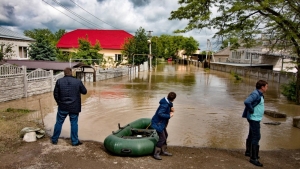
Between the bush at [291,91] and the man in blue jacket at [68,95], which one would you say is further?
the bush at [291,91]

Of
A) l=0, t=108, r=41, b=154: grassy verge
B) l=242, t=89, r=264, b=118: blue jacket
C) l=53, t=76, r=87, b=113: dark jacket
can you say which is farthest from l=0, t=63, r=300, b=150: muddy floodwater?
l=242, t=89, r=264, b=118: blue jacket

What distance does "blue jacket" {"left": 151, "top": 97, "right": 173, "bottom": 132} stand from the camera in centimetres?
536

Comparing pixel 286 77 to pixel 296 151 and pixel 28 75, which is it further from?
pixel 28 75

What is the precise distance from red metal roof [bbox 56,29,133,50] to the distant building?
53.0ft

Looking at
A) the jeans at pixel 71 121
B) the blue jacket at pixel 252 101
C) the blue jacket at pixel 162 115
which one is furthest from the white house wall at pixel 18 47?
the blue jacket at pixel 252 101

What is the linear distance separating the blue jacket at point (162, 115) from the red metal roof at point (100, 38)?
37569 mm

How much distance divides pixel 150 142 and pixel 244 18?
8.54m

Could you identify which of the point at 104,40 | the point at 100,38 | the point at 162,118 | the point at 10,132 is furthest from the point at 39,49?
the point at 162,118

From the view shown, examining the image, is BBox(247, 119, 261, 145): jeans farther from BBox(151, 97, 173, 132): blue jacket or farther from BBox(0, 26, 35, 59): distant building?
BBox(0, 26, 35, 59): distant building

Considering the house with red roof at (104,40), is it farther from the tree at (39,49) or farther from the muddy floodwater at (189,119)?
the muddy floodwater at (189,119)

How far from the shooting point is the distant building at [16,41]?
2309 centimetres

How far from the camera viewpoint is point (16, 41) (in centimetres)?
2488

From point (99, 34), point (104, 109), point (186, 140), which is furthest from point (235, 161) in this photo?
point (99, 34)

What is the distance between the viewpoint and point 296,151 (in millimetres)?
6719
